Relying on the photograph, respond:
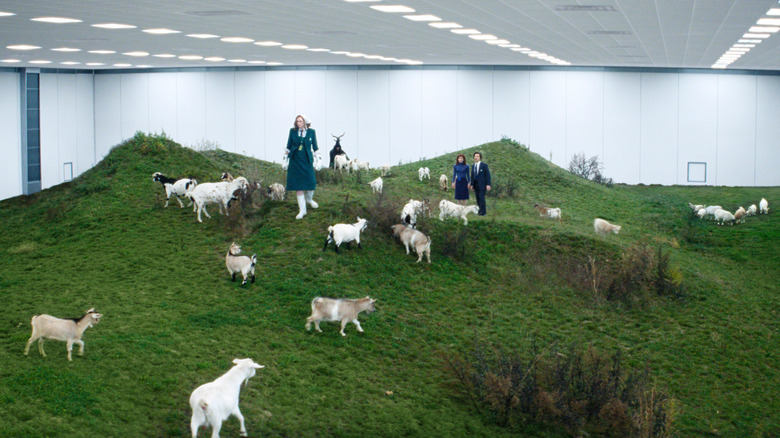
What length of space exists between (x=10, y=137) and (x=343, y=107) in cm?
1383

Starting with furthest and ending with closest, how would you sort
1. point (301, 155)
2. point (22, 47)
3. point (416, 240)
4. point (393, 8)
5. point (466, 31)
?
point (22, 47) → point (466, 31) → point (301, 155) → point (416, 240) → point (393, 8)

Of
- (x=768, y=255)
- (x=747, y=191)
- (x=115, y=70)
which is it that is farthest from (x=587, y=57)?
(x=115, y=70)

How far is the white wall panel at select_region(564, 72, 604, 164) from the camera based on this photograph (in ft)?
107

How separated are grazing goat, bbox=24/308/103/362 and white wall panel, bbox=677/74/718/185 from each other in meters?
29.8

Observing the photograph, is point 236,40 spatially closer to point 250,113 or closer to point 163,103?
point 250,113

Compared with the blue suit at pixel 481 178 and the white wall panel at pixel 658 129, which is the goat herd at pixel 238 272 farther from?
the white wall panel at pixel 658 129

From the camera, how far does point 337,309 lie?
1011 centimetres

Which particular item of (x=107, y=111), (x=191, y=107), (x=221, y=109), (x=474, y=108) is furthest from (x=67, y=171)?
(x=474, y=108)

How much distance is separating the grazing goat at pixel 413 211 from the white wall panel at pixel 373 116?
60.7 ft

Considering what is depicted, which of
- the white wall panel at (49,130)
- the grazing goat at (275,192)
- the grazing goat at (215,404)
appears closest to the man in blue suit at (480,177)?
the grazing goat at (275,192)

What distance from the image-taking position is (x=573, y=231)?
1598cm

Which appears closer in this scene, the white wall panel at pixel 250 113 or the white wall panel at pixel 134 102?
the white wall panel at pixel 250 113

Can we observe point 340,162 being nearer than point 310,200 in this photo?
No

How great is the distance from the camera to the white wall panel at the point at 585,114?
1288 inches
